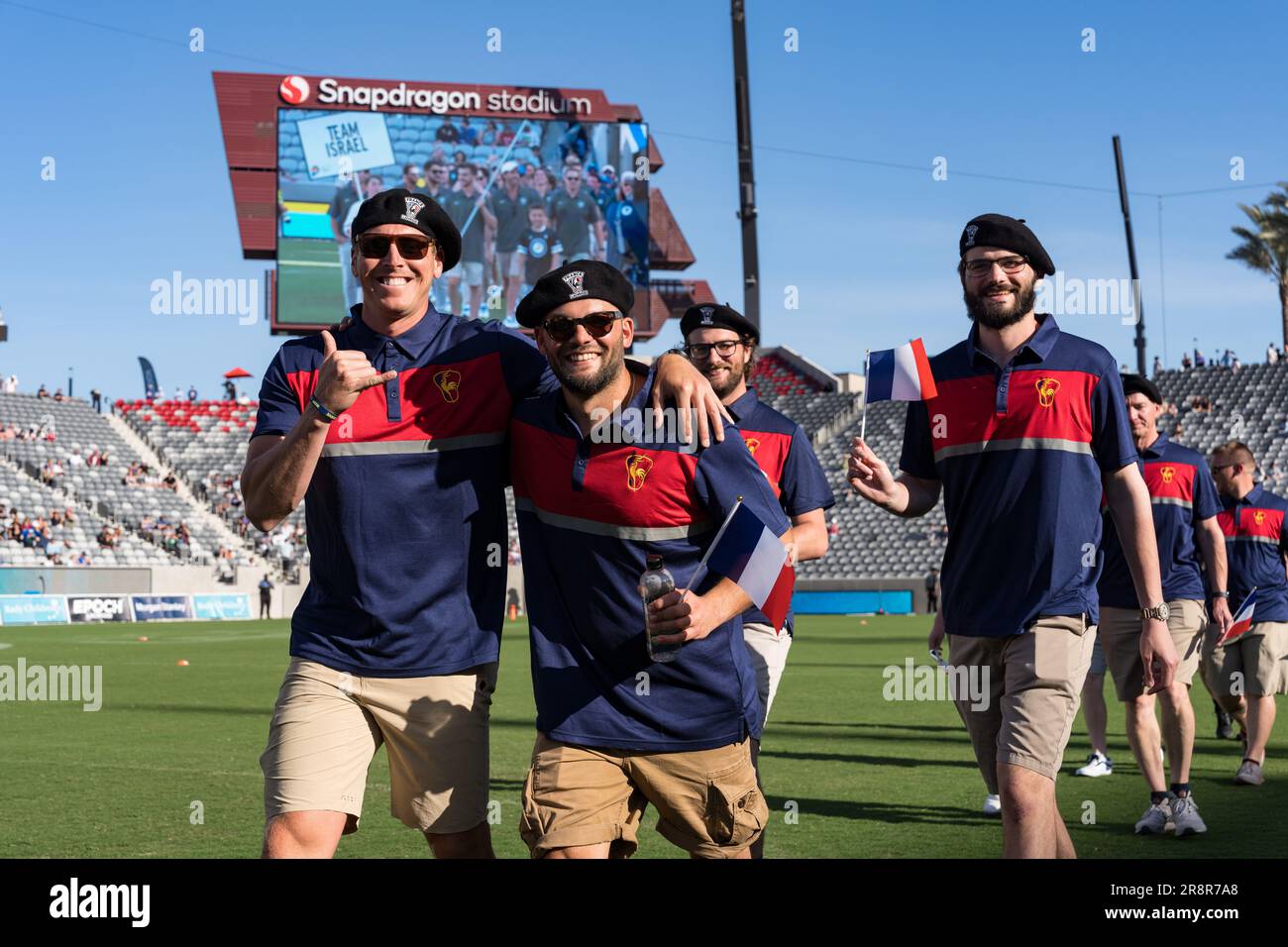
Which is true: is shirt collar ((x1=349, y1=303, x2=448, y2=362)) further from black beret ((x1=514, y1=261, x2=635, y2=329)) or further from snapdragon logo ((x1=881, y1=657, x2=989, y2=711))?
snapdragon logo ((x1=881, y1=657, x2=989, y2=711))

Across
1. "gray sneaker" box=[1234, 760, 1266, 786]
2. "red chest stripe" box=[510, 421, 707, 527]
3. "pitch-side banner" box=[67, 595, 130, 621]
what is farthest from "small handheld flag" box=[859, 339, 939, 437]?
"pitch-side banner" box=[67, 595, 130, 621]

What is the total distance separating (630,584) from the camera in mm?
4344

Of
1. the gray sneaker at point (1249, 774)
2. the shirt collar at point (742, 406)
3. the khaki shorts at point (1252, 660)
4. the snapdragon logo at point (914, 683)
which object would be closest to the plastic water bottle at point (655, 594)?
the shirt collar at point (742, 406)

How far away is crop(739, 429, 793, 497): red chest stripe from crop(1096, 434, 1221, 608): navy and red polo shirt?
12.3 feet

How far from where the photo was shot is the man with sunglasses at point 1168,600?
8.48m

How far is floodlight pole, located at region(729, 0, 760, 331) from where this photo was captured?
70.2 feet

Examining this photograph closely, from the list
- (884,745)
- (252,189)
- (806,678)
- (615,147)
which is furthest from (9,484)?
(884,745)

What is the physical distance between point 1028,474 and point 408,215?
8.06ft

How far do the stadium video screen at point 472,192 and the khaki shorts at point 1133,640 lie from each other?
40499 millimetres

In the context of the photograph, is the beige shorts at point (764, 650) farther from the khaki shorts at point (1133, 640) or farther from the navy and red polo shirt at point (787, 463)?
the khaki shorts at point (1133, 640)

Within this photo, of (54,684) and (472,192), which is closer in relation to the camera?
(54,684)

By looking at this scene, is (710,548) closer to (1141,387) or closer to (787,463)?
(787,463)
